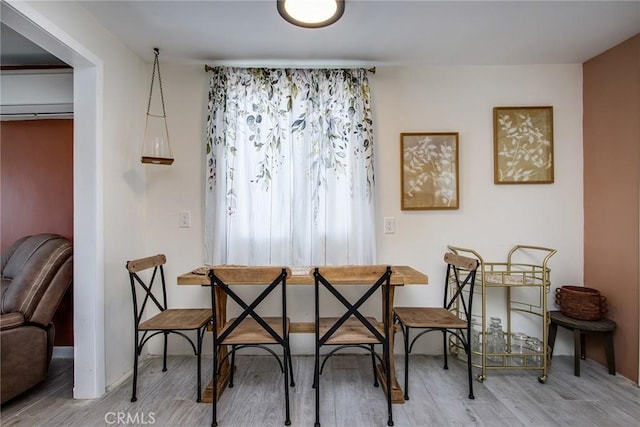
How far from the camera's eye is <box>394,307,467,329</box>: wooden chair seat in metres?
1.88

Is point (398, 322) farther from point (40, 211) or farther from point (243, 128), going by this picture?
point (40, 211)

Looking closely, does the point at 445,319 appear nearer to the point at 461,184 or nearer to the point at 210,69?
the point at 461,184

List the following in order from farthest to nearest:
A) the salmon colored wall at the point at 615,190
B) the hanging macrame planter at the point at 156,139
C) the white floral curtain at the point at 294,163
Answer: the white floral curtain at the point at 294,163 → the hanging macrame planter at the point at 156,139 → the salmon colored wall at the point at 615,190

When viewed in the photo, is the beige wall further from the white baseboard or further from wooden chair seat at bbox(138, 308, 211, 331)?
the white baseboard

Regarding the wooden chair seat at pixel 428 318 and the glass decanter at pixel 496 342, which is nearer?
the wooden chair seat at pixel 428 318

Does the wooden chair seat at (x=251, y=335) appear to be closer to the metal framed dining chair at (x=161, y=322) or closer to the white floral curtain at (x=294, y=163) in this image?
Result: the metal framed dining chair at (x=161, y=322)

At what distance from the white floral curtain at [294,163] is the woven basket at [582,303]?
150 centimetres

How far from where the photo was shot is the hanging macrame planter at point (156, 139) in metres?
2.25

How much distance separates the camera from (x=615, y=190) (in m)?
2.23

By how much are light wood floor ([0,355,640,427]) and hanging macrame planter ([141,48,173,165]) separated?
1591mm

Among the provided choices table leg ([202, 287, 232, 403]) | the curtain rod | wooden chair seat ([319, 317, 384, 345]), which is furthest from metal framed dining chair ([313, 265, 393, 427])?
the curtain rod

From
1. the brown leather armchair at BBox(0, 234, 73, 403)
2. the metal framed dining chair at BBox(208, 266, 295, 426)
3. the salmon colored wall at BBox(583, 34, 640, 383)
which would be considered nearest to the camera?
the metal framed dining chair at BBox(208, 266, 295, 426)

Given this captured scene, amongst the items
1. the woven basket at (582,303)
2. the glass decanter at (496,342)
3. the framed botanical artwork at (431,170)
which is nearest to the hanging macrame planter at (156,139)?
the framed botanical artwork at (431,170)

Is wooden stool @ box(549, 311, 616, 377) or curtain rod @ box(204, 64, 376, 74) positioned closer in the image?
wooden stool @ box(549, 311, 616, 377)
